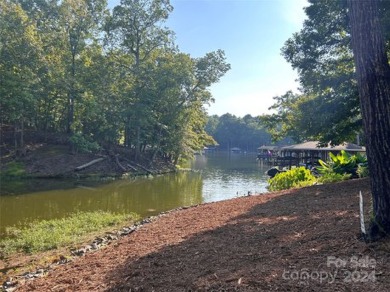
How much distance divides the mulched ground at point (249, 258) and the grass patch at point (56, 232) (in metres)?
2.24

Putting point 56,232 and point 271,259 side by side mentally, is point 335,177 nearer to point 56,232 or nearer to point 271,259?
point 271,259

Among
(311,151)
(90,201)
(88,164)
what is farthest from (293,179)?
(311,151)

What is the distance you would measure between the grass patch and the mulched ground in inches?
88.3

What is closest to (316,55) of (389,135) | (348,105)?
(348,105)

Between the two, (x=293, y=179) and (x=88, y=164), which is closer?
(x=293, y=179)

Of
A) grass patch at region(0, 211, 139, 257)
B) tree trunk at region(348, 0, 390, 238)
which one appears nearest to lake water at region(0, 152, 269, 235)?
grass patch at region(0, 211, 139, 257)

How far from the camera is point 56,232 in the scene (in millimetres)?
8438

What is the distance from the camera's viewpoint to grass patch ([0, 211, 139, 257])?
24.7ft

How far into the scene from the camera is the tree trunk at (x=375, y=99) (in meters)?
3.73

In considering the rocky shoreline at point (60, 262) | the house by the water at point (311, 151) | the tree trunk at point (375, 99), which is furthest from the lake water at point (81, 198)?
the house by the water at point (311, 151)

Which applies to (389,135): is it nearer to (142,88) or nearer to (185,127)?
(142,88)

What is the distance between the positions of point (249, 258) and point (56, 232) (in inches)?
247

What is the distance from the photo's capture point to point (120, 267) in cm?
464

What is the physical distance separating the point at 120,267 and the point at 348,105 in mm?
8805
